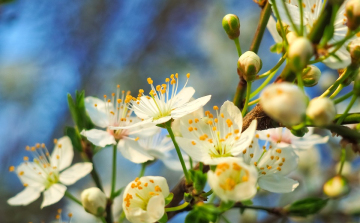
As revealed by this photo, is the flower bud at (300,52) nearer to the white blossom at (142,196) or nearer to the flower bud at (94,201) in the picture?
the white blossom at (142,196)

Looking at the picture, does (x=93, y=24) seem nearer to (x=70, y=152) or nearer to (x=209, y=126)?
(x=70, y=152)

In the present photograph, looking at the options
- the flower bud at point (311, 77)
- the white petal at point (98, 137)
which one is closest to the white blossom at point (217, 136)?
the flower bud at point (311, 77)

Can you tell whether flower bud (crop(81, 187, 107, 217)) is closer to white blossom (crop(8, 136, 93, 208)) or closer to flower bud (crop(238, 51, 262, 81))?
white blossom (crop(8, 136, 93, 208))

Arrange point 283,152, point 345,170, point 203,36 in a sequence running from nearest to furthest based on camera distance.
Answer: point 283,152, point 345,170, point 203,36

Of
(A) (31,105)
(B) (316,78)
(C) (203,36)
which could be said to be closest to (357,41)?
(B) (316,78)

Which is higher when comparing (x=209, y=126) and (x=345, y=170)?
(x=209, y=126)

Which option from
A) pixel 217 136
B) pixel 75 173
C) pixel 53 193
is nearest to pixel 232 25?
pixel 217 136
